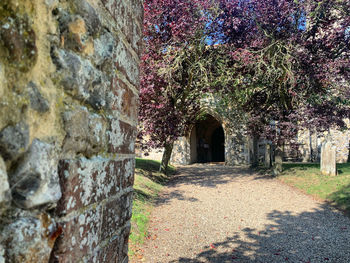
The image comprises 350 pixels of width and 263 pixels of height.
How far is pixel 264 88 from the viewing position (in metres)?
10.6

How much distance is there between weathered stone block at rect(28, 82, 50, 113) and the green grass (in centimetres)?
670

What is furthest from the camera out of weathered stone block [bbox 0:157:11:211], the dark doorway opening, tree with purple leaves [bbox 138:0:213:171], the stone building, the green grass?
the dark doorway opening

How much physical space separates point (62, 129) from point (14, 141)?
0.64 feet

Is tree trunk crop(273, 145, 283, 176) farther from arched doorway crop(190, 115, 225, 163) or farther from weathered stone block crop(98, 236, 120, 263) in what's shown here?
weathered stone block crop(98, 236, 120, 263)

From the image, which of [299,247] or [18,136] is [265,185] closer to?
[299,247]

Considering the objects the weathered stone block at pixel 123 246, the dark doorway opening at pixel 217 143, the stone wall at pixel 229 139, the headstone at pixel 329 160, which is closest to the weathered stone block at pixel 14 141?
the weathered stone block at pixel 123 246

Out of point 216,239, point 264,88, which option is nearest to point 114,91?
point 216,239

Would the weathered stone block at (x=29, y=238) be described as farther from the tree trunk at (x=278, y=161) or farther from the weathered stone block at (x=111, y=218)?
the tree trunk at (x=278, y=161)

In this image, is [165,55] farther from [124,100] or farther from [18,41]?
[18,41]

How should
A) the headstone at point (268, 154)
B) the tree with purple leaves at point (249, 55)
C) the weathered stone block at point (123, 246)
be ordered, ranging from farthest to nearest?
the headstone at point (268, 154), the tree with purple leaves at point (249, 55), the weathered stone block at point (123, 246)

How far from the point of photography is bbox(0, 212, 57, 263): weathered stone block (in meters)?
0.66

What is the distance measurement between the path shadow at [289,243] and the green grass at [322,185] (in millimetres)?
994

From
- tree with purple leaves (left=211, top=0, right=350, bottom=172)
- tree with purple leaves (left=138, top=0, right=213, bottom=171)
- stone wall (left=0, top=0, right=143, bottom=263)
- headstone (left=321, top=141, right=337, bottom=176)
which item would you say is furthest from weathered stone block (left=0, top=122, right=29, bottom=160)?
headstone (left=321, top=141, right=337, bottom=176)

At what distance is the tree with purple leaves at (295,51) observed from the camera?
892 centimetres
